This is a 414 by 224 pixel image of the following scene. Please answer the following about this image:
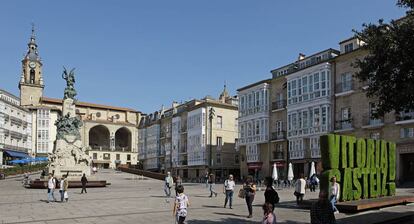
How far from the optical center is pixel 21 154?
102375 millimetres

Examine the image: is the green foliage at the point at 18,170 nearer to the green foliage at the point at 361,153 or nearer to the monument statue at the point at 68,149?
the monument statue at the point at 68,149

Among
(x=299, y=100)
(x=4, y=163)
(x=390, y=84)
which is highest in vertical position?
(x=299, y=100)

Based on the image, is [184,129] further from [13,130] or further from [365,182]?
[365,182]

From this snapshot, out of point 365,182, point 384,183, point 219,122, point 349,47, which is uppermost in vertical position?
point 349,47

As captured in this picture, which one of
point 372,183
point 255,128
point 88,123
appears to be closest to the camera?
point 372,183

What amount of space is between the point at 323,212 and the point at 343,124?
37.4 meters

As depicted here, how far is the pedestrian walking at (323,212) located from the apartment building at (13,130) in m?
90.6

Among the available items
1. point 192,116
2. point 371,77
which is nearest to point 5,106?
point 192,116

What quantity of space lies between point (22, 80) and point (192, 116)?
6154 centimetres

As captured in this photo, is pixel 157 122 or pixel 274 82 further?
pixel 157 122

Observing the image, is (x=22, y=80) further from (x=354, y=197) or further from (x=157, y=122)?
(x=354, y=197)

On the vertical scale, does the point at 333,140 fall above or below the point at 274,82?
below

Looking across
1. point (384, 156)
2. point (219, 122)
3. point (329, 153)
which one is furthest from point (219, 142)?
point (329, 153)

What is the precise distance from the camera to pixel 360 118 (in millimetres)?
43125
